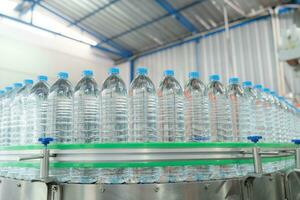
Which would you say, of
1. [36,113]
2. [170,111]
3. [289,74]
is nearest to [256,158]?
[170,111]

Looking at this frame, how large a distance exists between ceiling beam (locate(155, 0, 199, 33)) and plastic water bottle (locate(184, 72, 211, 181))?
131 inches

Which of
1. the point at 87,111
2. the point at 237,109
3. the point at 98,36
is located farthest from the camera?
the point at 98,36

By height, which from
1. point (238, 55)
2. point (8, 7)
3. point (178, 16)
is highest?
point (8, 7)

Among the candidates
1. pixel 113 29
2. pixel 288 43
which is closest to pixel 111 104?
pixel 288 43

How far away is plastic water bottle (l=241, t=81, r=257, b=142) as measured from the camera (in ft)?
5.14

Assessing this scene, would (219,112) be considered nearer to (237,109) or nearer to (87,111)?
(237,109)

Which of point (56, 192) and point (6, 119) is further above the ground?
point (6, 119)

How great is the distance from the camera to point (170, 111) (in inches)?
56.3

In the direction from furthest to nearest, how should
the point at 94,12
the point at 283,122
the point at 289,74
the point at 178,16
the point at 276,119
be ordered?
the point at 94,12 → the point at 178,16 → the point at 289,74 → the point at 283,122 → the point at 276,119

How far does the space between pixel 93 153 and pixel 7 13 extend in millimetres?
4590

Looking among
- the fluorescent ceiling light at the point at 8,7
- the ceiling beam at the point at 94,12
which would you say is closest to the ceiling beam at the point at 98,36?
the ceiling beam at the point at 94,12

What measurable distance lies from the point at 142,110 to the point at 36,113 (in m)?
0.59

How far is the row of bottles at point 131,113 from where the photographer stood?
138cm

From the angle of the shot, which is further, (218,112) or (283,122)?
(283,122)
